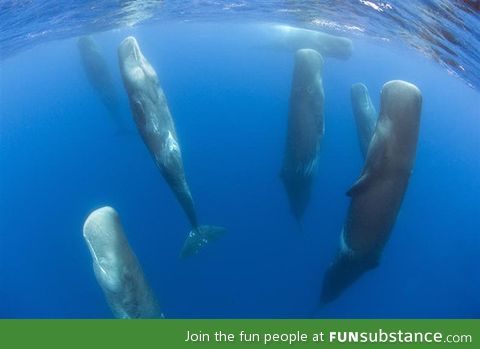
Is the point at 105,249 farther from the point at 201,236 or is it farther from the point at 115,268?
the point at 201,236

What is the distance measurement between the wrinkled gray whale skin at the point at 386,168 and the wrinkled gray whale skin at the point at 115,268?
4608 millimetres

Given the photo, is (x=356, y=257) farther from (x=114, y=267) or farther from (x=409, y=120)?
(x=114, y=267)

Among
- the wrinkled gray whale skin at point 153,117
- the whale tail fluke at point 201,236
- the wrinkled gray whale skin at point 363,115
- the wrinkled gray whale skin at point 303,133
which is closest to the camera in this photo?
the wrinkled gray whale skin at point 153,117

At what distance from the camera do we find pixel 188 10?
62.6 ft

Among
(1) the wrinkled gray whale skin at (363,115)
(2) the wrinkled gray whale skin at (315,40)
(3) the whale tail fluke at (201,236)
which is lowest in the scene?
(3) the whale tail fluke at (201,236)

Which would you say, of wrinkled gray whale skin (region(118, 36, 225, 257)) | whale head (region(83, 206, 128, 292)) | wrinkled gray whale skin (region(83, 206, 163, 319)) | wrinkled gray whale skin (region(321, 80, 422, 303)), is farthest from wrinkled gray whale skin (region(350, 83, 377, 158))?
whale head (region(83, 206, 128, 292))

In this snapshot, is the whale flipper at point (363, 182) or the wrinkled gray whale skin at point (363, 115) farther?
the wrinkled gray whale skin at point (363, 115)

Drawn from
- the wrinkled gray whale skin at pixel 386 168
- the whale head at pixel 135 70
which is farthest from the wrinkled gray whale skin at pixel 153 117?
the wrinkled gray whale skin at pixel 386 168

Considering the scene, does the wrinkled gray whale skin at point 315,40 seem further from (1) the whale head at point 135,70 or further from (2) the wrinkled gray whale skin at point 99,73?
(1) the whale head at point 135,70

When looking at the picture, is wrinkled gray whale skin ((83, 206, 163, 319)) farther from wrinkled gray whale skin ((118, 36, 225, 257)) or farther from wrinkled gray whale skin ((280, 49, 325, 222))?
wrinkled gray whale skin ((280, 49, 325, 222))

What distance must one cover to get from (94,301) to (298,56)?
1187 centimetres

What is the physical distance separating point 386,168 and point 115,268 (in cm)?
560

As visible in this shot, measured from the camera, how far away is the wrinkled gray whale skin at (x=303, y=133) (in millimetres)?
11641

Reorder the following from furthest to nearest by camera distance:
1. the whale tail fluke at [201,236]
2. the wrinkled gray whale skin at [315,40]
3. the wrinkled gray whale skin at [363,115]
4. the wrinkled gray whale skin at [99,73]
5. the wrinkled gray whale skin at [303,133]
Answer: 1. the wrinkled gray whale skin at [315,40]
2. the wrinkled gray whale skin at [99,73]
3. the wrinkled gray whale skin at [363,115]
4. the whale tail fluke at [201,236]
5. the wrinkled gray whale skin at [303,133]
